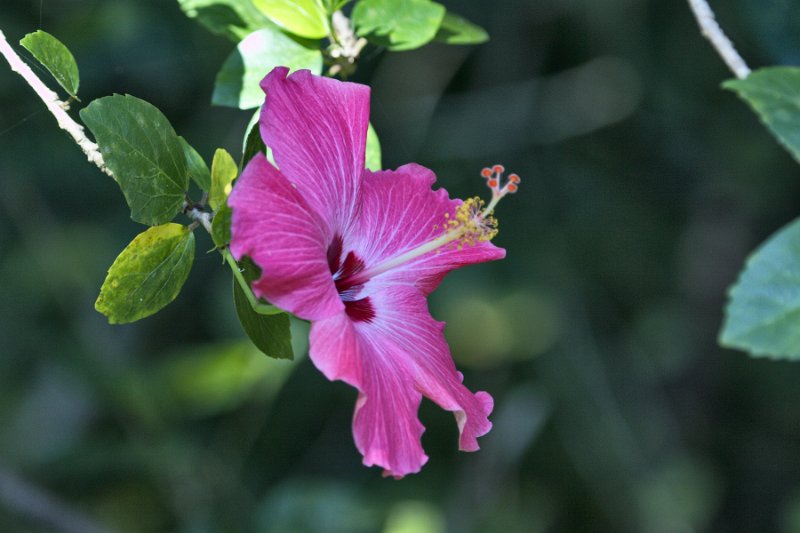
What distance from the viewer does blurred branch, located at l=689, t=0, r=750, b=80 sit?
4.26 feet

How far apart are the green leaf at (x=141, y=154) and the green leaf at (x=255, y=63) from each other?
0.73ft

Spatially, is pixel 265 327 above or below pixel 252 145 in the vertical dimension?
below

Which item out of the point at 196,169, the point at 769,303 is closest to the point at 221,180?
the point at 196,169

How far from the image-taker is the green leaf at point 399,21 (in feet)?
4.48

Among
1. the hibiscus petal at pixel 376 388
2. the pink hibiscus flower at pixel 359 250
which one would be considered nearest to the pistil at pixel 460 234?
the pink hibiscus flower at pixel 359 250

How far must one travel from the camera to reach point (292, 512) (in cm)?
253

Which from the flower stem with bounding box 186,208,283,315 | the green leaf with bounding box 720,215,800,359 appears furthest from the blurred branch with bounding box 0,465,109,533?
the green leaf with bounding box 720,215,800,359

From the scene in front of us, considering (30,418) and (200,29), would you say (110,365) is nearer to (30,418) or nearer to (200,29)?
(30,418)

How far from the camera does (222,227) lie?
3.42 ft

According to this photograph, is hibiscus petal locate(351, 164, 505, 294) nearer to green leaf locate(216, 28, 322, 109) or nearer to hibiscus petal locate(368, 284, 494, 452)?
hibiscus petal locate(368, 284, 494, 452)

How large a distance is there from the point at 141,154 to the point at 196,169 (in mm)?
102

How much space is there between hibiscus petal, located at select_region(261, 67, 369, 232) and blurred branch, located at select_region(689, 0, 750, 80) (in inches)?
20.5

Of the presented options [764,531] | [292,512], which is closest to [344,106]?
[292,512]

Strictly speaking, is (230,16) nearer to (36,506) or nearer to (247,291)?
(247,291)
